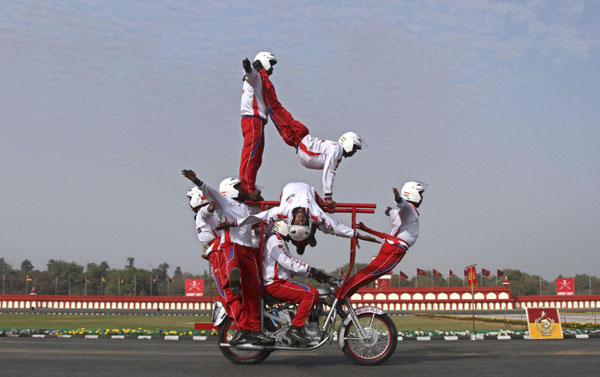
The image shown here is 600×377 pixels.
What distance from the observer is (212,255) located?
8820 millimetres

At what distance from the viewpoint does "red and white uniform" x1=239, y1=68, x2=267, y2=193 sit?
9312 millimetres

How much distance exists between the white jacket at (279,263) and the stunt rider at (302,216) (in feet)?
1.11

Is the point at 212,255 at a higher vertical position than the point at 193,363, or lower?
higher

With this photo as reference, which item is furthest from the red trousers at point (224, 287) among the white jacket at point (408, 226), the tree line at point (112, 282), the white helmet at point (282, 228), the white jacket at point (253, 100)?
the tree line at point (112, 282)

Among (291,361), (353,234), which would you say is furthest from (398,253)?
(291,361)

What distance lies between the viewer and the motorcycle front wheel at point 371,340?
26.8ft

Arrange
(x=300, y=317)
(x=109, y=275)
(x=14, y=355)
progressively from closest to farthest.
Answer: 1. (x=300, y=317)
2. (x=14, y=355)
3. (x=109, y=275)

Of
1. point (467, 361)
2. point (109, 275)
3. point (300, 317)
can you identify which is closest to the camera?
point (300, 317)

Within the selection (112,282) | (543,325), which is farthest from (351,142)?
(112,282)

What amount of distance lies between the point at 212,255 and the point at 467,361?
4.24 m

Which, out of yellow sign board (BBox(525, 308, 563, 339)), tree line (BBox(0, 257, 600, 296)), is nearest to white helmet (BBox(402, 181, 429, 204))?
yellow sign board (BBox(525, 308, 563, 339))

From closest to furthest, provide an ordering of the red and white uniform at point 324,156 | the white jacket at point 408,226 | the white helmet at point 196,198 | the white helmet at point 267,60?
the red and white uniform at point 324,156, the white jacket at point 408,226, the white helmet at point 267,60, the white helmet at point 196,198

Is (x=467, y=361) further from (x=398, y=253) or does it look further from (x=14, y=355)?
(x=14, y=355)

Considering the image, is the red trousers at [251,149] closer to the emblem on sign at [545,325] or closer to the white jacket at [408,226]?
the white jacket at [408,226]
